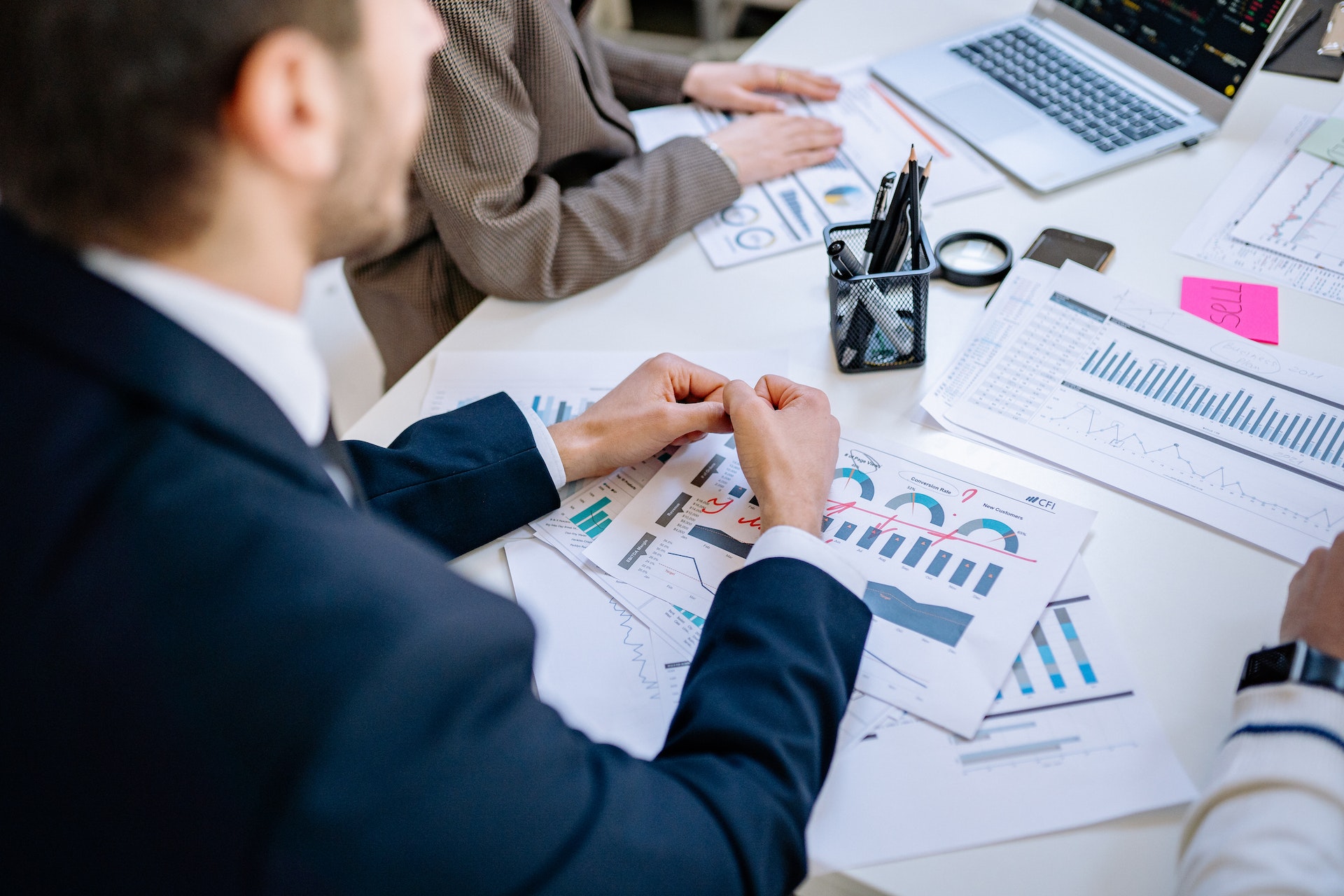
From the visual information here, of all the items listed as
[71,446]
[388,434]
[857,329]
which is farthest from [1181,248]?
[71,446]

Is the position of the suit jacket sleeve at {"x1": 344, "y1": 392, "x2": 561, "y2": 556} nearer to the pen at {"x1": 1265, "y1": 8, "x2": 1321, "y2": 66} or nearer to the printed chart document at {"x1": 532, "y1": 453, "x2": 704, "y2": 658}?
the printed chart document at {"x1": 532, "y1": 453, "x2": 704, "y2": 658}

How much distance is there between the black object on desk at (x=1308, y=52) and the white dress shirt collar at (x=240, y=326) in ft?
3.92

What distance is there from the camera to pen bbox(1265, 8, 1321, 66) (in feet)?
3.72

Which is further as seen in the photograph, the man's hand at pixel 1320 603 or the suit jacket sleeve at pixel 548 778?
the man's hand at pixel 1320 603

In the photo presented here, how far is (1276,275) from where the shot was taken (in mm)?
A: 994

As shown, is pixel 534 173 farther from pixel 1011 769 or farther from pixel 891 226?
pixel 1011 769

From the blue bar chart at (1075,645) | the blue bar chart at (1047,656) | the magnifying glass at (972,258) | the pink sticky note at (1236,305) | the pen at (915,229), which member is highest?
the pen at (915,229)

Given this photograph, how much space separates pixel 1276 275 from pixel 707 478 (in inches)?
26.1

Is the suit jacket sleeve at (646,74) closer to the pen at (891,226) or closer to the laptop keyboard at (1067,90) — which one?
the laptop keyboard at (1067,90)

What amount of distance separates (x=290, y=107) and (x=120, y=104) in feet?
0.26

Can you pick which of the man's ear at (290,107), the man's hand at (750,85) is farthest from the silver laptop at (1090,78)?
the man's ear at (290,107)

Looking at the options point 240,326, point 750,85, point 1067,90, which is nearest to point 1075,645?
point 240,326

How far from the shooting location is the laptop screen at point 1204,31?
1.10 meters

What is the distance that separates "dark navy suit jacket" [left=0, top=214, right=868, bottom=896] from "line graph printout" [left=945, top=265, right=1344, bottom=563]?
544mm
